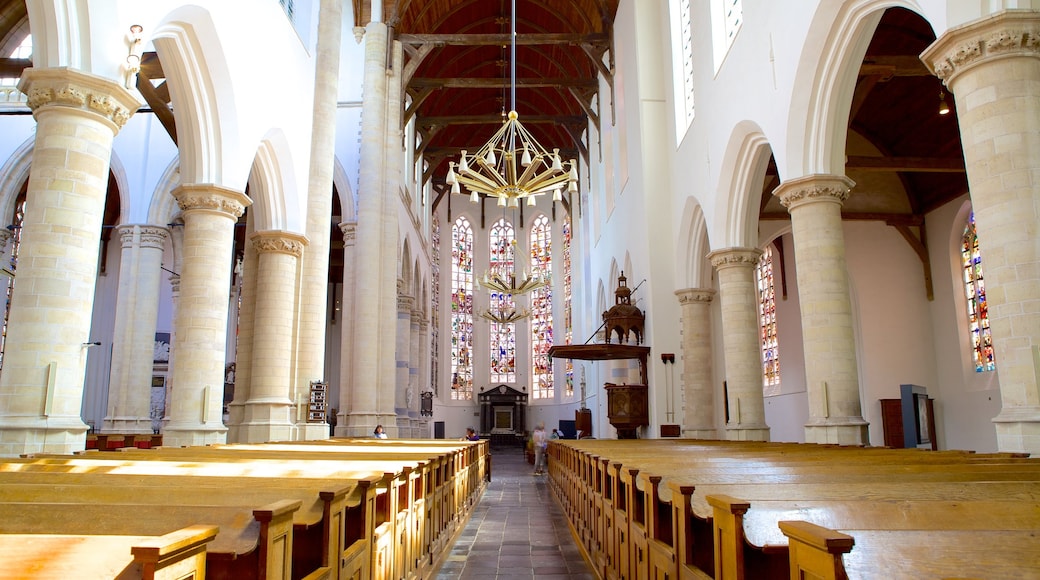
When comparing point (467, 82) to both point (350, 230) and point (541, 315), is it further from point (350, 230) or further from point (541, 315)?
point (541, 315)

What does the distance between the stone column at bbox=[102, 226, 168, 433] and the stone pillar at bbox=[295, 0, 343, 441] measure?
173 inches

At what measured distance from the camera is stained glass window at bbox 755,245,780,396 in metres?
17.7

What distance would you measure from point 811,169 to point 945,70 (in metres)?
3.06

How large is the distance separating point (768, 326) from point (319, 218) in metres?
11.4

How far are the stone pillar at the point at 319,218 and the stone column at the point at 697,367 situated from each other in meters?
6.51

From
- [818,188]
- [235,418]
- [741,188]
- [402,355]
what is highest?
[741,188]

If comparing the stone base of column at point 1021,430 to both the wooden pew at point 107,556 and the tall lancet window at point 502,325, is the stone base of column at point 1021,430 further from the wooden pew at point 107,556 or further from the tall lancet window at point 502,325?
the tall lancet window at point 502,325

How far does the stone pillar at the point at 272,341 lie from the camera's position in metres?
10.5

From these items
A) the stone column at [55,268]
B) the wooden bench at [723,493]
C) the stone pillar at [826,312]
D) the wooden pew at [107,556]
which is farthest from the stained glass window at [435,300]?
the wooden pew at [107,556]

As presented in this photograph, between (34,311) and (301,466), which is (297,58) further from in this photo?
(301,466)

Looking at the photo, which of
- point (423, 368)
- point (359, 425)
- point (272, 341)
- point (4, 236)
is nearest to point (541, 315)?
point (423, 368)

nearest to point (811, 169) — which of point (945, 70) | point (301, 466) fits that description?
point (945, 70)

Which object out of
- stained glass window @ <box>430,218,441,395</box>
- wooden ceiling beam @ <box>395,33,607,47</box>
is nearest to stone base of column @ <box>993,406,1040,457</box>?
wooden ceiling beam @ <box>395,33,607,47</box>

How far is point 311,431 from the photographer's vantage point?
37.3 ft
